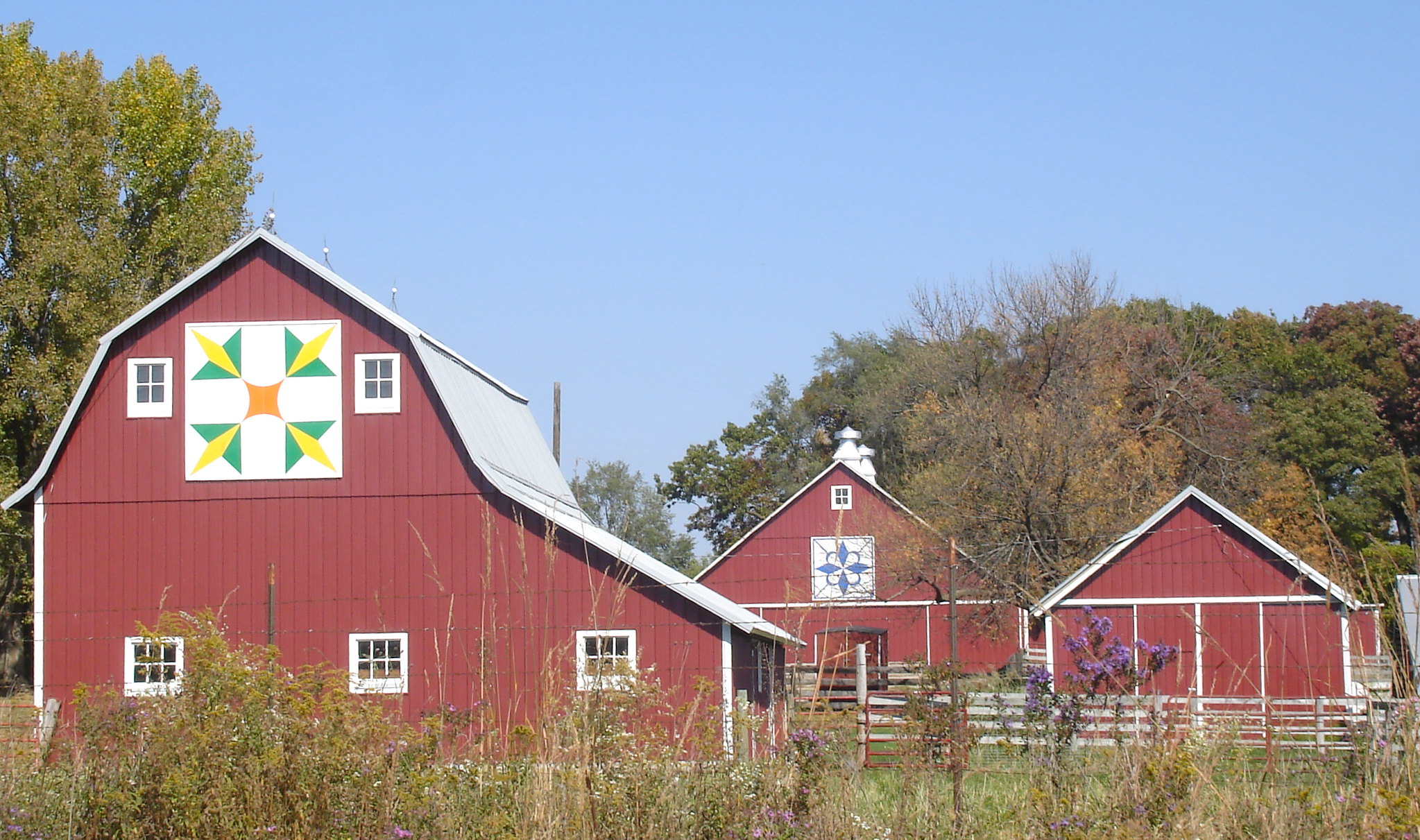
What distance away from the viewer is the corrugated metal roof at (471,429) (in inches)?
655

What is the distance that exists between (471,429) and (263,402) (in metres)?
2.87

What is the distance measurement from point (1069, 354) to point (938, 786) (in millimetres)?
28424

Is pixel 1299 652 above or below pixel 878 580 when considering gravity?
below

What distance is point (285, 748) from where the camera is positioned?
5.81m

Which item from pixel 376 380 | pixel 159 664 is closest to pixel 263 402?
pixel 376 380

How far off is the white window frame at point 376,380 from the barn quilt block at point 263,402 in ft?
0.85

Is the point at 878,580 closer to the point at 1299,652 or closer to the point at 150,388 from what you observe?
the point at 1299,652

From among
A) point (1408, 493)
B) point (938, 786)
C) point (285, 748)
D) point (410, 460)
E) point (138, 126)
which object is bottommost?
point (938, 786)

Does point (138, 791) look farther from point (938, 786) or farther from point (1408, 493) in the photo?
point (1408, 493)

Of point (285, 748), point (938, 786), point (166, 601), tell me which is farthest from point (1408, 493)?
point (166, 601)

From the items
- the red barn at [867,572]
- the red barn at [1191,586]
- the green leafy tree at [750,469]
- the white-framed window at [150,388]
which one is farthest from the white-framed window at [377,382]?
the green leafy tree at [750,469]

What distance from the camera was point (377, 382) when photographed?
1830 centimetres

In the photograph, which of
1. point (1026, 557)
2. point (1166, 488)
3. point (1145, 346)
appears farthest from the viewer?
point (1145, 346)

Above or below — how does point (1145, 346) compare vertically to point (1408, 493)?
above
